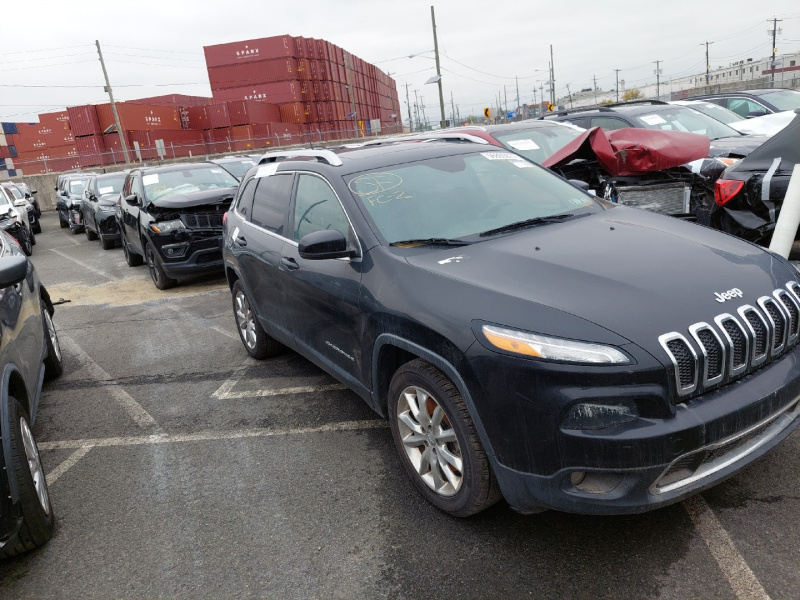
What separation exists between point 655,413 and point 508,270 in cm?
88

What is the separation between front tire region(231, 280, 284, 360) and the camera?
5.18m

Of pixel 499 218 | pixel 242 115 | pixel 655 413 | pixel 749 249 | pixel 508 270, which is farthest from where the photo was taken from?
pixel 242 115

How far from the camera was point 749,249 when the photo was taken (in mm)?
3016

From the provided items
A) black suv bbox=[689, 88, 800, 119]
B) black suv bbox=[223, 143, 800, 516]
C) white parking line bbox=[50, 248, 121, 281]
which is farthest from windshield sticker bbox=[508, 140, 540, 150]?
white parking line bbox=[50, 248, 121, 281]

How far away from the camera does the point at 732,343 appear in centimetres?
235

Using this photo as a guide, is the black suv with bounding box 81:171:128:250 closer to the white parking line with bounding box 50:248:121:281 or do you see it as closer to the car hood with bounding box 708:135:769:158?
the white parking line with bounding box 50:248:121:281

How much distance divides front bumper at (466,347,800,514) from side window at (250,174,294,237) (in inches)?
98.4

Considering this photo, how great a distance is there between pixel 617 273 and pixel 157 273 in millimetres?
8043

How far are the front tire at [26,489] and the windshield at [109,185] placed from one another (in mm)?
13051

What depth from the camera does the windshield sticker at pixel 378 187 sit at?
11.5 feet

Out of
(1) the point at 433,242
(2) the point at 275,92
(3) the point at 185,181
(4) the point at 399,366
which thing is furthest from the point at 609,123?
(2) the point at 275,92

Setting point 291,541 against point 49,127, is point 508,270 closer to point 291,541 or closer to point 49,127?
point 291,541

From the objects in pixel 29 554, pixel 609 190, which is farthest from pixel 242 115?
pixel 29 554

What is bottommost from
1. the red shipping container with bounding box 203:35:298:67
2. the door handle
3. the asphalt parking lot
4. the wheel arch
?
the asphalt parking lot
